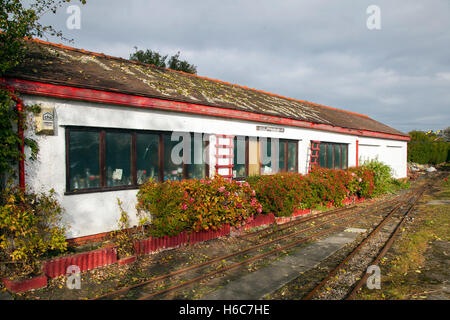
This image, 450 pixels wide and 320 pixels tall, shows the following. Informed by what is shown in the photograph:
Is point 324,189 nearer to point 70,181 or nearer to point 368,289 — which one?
point 368,289

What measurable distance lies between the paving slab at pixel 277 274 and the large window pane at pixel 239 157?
413 centimetres

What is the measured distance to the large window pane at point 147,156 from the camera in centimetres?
804

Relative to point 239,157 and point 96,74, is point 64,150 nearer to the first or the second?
point 96,74

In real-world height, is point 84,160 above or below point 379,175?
above

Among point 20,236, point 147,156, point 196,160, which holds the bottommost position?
point 20,236

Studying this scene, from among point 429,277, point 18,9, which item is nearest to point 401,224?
point 429,277

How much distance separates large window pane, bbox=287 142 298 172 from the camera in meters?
13.6

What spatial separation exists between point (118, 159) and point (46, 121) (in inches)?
74.0

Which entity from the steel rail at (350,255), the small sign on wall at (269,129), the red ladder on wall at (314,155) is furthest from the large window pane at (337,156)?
the small sign on wall at (269,129)

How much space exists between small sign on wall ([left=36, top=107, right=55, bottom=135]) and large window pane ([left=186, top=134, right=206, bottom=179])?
3997 millimetres

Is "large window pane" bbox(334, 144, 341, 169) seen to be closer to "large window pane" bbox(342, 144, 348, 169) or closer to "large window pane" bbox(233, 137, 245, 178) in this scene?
"large window pane" bbox(342, 144, 348, 169)

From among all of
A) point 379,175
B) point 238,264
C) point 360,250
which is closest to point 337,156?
point 379,175

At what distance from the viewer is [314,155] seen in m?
14.6

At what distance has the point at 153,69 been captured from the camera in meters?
12.4
